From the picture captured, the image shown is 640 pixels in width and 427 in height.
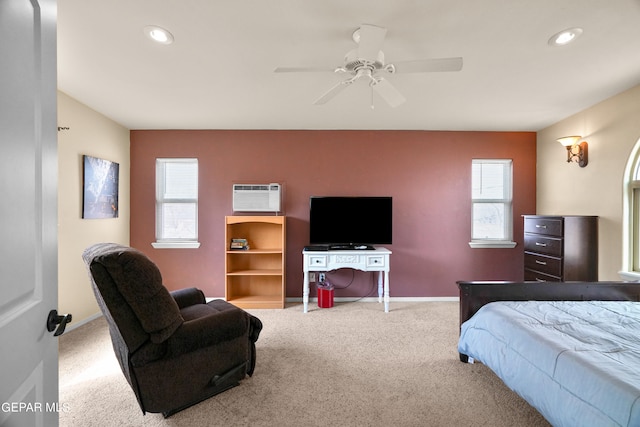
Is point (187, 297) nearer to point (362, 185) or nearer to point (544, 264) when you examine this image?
point (362, 185)

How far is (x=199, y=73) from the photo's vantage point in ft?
8.39

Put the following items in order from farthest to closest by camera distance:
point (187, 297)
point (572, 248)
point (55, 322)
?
point (572, 248), point (187, 297), point (55, 322)

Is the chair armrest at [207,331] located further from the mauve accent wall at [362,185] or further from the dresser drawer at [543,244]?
the dresser drawer at [543,244]

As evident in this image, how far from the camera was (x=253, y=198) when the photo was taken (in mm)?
4066

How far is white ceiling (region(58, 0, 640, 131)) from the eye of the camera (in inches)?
70.1

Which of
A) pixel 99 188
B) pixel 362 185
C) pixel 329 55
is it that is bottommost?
pixel 99 188

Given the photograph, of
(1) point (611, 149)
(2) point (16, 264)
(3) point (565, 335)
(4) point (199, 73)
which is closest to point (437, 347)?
(3) point (565, 335)

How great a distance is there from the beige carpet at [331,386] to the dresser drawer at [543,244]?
1404 millimetres

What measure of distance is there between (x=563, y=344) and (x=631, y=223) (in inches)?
90.3

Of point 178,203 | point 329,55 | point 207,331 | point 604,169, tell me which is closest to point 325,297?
point 207,331

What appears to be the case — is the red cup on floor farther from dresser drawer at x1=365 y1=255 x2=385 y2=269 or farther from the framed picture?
the framed picture

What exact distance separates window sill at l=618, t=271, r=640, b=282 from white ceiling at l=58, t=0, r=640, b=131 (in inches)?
71.1

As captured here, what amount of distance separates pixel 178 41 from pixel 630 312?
12.4ft

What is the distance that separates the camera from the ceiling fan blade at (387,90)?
7.16ft
